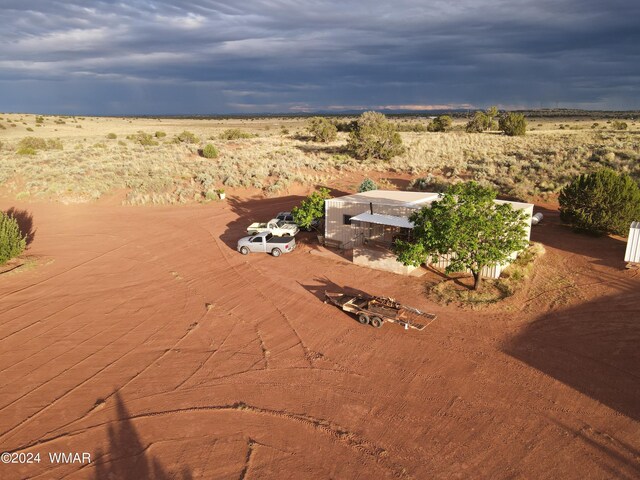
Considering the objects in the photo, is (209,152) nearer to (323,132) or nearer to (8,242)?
(323,132)

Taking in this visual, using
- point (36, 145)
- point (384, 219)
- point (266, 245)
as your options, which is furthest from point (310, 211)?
point (36, 145)

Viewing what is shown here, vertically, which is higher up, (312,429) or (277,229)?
(277,229)

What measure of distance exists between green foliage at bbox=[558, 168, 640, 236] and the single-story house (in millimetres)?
4636

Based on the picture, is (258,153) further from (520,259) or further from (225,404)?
(225,404)

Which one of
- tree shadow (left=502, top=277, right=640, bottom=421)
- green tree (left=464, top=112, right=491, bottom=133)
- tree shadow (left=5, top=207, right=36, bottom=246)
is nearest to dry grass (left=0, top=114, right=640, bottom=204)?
tree shadow (left=5, top=207, right=36, bottom=246)

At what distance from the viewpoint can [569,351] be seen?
12.8m

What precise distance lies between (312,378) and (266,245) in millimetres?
11808

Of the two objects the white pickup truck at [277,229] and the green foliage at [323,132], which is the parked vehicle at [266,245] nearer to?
the white pickup truck at [277,229]

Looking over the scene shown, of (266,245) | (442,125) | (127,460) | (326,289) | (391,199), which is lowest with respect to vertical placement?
(127,460)

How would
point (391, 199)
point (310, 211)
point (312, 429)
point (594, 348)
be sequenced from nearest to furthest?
1. point (312, 429)
2. point (594, 348)
3. point (391, 199)
4. point (310, 211)

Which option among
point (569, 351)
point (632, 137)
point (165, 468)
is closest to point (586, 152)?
point (632, 137)

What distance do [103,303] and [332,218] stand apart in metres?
12.3

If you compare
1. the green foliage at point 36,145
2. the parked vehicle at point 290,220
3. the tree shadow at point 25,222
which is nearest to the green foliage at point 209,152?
the tree shadow at point 25,222

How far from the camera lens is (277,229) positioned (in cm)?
2580
